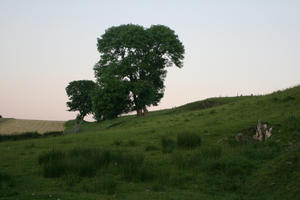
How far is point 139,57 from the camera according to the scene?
1991 inches

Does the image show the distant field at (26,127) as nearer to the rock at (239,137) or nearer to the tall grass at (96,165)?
the rock at (239,137)

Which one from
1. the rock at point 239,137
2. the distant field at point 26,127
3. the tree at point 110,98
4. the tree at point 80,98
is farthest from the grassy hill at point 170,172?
the tree at point 80,98

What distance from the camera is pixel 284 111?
24688 millimetres

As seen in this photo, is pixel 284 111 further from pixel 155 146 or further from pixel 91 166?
pixel 91 166

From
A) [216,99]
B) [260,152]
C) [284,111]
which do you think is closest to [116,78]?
[216,99]

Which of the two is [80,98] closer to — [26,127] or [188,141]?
[26,127]

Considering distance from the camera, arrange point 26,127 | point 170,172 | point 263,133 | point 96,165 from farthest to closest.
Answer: point 26,127 → point 263,133 → point 96,165 → point 170,172

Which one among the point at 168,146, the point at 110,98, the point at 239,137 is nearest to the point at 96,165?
the point at 168,146

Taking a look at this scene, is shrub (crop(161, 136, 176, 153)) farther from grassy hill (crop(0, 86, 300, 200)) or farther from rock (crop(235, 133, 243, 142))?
rock (crop(235, 133, 243, 142))

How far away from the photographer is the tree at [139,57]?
1911 inches

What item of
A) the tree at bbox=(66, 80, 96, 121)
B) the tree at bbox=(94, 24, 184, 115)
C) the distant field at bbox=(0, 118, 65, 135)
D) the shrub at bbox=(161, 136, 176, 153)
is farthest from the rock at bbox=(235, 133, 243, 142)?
the tree at bbox=(66, 80, 96, 121)

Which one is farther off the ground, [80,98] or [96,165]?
[80,98]

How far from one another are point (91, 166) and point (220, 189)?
17.8ft

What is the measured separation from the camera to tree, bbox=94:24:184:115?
4853cm
